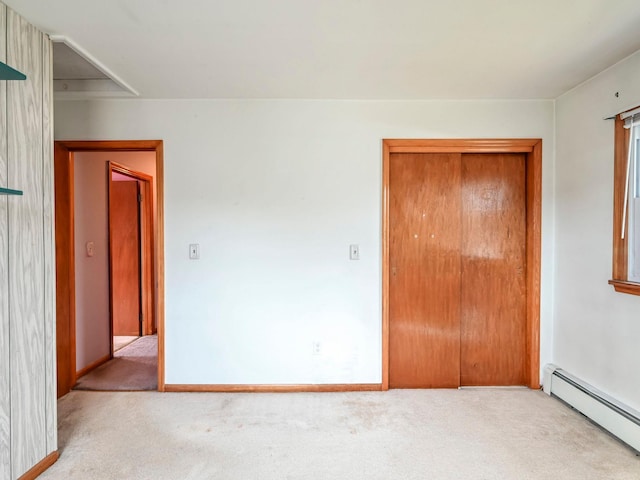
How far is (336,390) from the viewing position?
2.62 m

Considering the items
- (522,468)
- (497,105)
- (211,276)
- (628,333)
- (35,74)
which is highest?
(497,105)

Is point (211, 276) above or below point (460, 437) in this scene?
above

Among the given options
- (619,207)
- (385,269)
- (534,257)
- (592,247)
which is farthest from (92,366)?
(619,207)

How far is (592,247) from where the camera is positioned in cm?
229

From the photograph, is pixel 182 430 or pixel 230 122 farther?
pixel 230 122

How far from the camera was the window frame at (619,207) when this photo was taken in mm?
2045

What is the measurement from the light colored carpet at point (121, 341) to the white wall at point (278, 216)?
1605 mm

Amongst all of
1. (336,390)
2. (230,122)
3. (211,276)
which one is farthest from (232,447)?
(230,122)

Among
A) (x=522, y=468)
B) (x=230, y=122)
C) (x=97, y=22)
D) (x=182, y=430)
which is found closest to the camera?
(x=97, y=22)

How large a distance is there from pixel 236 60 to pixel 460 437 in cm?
263

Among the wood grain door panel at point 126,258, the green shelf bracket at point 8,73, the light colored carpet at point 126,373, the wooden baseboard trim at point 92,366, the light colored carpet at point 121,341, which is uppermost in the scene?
the green shelf bracket at point 8,73

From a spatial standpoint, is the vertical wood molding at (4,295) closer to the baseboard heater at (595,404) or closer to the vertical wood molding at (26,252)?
the vertical wood molding at (26,252)

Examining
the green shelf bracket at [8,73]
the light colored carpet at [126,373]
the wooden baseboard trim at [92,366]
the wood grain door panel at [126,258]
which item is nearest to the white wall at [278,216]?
the light colored carpet at [126,373]

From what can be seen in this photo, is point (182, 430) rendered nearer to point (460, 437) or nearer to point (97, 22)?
point (460, 437)
